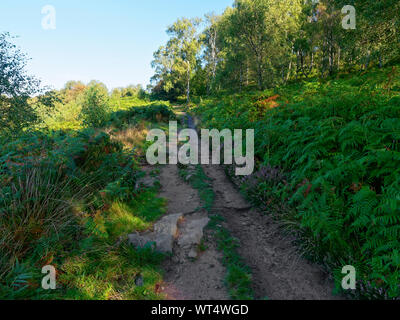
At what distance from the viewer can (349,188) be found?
143 inches

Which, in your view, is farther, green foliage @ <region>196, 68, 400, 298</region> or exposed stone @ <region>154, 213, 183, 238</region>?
exposed stone @ <region>154, 213, 183, 238</region>

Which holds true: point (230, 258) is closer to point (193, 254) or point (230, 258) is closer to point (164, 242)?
point (193, 254)

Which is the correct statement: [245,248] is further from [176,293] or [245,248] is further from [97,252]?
[97,252]

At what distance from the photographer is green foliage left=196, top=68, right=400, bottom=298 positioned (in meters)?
2.76

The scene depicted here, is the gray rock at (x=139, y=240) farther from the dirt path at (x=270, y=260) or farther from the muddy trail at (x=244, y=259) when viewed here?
the dirt path at (x=270, y=260)

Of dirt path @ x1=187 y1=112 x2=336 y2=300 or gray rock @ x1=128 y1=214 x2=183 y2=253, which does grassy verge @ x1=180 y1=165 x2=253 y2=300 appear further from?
gray rock @ x1=128 y1=214 x2=183 y2=253

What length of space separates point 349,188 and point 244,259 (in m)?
2.12

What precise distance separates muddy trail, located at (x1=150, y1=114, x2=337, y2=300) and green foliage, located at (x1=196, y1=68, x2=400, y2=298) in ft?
1.17

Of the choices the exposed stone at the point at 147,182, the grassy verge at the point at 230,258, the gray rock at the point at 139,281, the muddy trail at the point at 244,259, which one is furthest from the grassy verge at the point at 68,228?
the grassy verge at the point at 230,258

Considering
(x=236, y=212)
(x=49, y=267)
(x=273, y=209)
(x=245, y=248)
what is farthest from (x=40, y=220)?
(x=273, y=209)

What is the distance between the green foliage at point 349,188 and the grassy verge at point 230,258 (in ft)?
3.66

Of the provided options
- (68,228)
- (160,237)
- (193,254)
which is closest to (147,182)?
(160,237)

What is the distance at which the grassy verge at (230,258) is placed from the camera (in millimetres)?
3008

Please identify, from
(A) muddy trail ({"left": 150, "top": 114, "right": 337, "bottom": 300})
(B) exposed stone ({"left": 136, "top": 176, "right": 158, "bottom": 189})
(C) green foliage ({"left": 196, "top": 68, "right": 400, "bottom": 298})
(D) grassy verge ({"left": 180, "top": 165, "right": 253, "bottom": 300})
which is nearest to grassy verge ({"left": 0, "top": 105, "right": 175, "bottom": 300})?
(A) muddy trail ({"left": 150, "top": 114, "right": 337, "bottom": 300})
